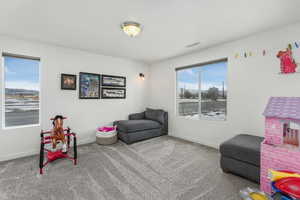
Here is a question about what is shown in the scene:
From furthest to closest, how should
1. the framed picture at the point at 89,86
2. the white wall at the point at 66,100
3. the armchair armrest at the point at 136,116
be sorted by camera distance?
the armchair armrest at the point at 136,116
the framed picture at the point at 89,86
the white wall at the point at 66,100

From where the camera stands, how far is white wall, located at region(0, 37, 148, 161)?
276 cm

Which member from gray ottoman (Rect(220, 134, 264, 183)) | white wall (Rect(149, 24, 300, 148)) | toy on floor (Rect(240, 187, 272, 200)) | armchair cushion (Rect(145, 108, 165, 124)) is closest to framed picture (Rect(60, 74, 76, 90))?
armchair cushion (Rect(145, 108, 165, 124))

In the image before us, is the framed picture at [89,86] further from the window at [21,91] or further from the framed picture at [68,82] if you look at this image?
the window at [21,91]

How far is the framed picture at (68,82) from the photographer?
324 centimetres

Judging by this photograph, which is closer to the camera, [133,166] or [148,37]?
[133,166]

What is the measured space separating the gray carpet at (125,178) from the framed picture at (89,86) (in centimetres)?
146

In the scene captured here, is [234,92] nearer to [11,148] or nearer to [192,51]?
[192,51]

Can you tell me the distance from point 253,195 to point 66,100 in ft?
12.8

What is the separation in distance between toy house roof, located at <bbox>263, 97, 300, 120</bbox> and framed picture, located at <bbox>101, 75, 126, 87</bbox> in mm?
3541

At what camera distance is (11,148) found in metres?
2.71

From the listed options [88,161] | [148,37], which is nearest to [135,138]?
[88,161]

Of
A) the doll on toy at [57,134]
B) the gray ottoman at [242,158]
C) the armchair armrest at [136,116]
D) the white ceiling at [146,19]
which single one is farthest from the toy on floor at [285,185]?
the armchair armrest at [136,116]

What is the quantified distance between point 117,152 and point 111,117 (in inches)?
52.2

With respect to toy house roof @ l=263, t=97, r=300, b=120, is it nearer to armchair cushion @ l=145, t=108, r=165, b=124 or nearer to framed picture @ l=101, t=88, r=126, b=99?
armchair cushion @ l=145, t=108, r=165, b=124
